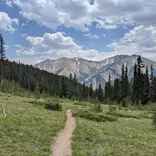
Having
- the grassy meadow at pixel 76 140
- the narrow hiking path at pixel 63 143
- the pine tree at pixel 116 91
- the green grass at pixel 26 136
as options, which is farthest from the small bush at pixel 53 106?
the pine tree at pixel 116 91

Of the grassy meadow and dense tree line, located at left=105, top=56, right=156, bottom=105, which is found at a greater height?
dense tree line, located at left=105, top=56, right=156, bottom=105

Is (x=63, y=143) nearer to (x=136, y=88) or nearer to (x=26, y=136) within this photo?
(x=26, y=136)

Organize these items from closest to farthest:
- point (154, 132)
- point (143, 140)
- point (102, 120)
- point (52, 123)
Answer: point (143, 140) → point (52, 123) → point (154, 132) → point (102, 120)

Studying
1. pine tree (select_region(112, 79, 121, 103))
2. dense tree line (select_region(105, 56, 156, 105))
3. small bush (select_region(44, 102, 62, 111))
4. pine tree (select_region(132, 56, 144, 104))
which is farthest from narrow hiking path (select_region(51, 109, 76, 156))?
pine tree (select_region(112, 79, 121, 103))

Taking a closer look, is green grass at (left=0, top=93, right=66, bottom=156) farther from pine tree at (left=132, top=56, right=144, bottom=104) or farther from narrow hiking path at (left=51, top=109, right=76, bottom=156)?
pine tree at (left=132, top=56, right=144, bottom=104)

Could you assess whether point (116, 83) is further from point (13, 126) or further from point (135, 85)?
point (13, 126)

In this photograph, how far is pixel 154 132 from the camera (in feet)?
100

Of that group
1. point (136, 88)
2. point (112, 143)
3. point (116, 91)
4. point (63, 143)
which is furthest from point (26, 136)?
point (116, 91)

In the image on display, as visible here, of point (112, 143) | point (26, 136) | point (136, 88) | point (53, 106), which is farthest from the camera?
point (136, 88)

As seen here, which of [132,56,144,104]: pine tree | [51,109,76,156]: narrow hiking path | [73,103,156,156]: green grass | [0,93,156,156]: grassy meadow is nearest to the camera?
[0,93,156,156]: grassy meadow

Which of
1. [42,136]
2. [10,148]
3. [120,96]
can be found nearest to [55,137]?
[42,136]

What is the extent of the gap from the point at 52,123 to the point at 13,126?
16.8 feet

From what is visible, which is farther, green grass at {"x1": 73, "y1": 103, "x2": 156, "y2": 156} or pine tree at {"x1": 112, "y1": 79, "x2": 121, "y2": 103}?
pine tree at {"x1": 112, "y1": 79, "x2": 121, "y2": 103}

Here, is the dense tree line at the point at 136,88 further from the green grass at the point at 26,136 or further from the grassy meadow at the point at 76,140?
the green grass at the point at 26,136
